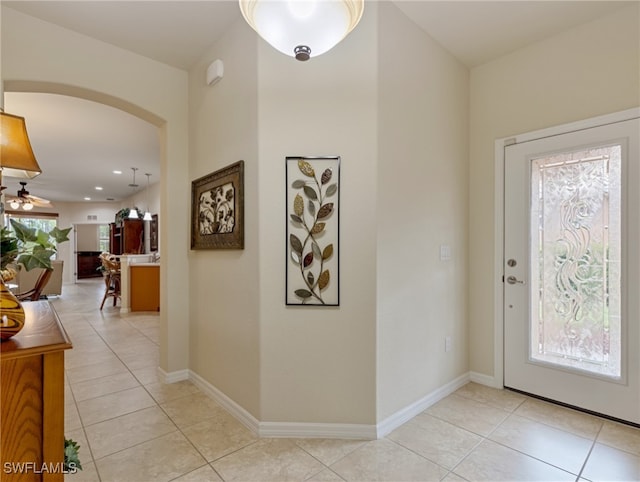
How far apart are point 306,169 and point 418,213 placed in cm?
92

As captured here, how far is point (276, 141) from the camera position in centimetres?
212

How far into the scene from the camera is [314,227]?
6.91ft

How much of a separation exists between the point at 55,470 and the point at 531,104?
361 cm

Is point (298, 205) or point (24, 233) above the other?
point (298, 205)

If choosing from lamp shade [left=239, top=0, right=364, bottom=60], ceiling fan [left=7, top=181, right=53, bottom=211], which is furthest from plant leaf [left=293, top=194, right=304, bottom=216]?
ceiling fan [left=7, top=181, right=53, bottom=211]

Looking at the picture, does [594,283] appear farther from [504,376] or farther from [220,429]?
[220,429]

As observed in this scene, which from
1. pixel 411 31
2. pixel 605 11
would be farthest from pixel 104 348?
pixel 605 11

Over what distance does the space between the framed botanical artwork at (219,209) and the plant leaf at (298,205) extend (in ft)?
1.38

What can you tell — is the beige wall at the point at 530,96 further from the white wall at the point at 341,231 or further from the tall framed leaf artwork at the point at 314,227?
the tall framed leaf artwork at the point at 314,227

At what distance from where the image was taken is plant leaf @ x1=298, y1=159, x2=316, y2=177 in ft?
6.89

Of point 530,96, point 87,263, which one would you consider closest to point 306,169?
point 530,96

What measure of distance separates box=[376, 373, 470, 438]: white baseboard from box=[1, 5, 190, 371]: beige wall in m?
1.88

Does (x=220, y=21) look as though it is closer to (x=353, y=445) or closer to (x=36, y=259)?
(x=36, y=259)

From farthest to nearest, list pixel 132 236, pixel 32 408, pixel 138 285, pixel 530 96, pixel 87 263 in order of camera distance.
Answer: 1. pixel 87 263
2. pixel 132 236
3. pixel 138 285
4. pixel 530 96
5. pixel 32 408
